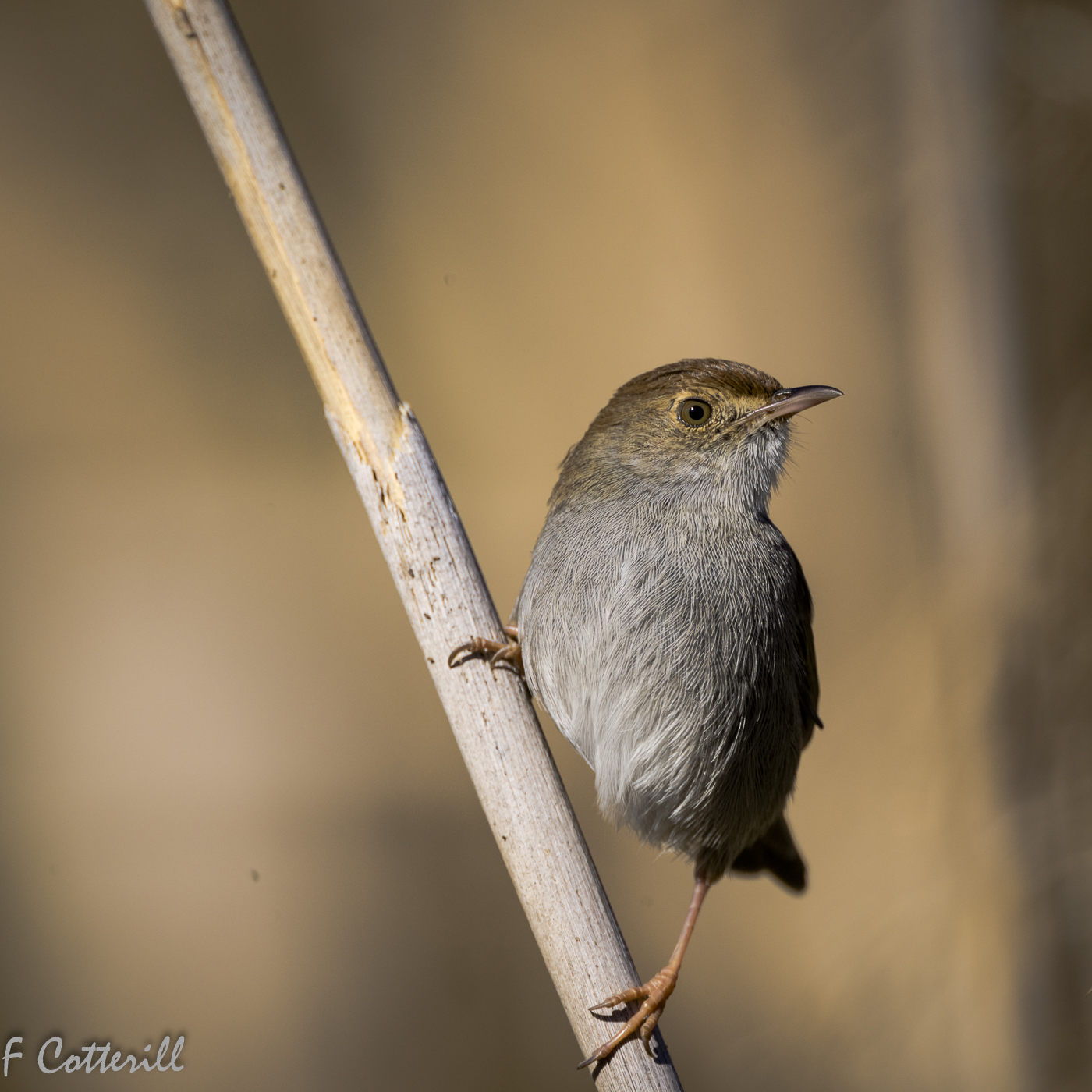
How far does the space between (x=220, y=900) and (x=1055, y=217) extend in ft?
18.5

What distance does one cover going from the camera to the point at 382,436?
2064 millimetres

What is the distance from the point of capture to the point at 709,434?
2494mm

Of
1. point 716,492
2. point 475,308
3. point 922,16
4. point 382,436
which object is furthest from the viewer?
point 922,16

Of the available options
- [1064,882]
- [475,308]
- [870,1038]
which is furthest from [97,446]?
[1064,882]

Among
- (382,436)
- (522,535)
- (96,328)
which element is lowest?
(522,535)

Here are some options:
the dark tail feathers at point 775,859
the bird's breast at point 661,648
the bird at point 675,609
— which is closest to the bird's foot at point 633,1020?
the bird at point 675,609

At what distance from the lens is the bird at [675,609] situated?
92.7 inches

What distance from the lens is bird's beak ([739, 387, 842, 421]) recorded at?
2.45 metres

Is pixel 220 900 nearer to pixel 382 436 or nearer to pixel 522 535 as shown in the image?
pixel 522 535

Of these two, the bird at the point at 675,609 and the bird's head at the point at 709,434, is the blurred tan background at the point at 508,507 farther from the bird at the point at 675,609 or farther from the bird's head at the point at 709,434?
the bird's head at the point at 709,434

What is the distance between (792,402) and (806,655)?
31.7 inches
